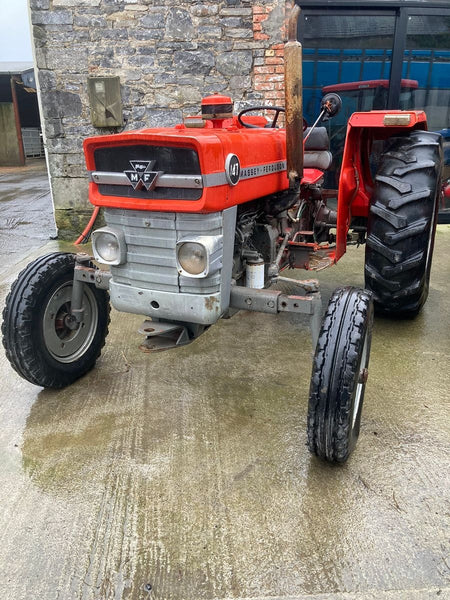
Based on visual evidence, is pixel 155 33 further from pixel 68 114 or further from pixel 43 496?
pixel 43 496

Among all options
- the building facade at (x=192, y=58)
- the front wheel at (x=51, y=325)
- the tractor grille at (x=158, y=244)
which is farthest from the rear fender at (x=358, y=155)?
the building facade at (x=192, y=58)

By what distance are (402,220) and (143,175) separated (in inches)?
62.5

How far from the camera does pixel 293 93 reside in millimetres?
2049

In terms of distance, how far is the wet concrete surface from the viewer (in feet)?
19.1

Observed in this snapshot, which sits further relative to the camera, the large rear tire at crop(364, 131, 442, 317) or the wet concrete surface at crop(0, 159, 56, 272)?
the wet concrete surface at crop(0, 159, 56, 272)

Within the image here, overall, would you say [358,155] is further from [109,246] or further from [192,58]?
[192,58]

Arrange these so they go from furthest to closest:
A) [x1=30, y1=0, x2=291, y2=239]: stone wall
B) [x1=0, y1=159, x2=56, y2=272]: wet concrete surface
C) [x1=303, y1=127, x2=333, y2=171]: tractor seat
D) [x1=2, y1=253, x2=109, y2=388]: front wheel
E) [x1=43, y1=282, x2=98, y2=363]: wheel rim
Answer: [x1=0, y1=159, x2=56, y2=272]: wet concrete surface
[x1=30, y1=0, x2=291, y2=239]: stone wall
[x1=303, y1=127, x2=333, y2=171]: tractor seat
[x1=43, y1=282, x2=98, y2=363]: wheel rim
[x1=2, y1=253, x2=109, y2=388]: front wheel

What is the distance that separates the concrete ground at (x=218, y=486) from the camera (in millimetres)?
1611

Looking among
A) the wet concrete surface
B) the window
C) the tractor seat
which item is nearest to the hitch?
the tractor seat

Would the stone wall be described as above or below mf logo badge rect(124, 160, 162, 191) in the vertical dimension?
above

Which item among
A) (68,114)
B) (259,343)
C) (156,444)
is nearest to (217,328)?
(259,343)

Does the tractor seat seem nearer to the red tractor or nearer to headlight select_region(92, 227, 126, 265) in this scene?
the red tractor

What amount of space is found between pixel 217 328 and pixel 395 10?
14.6 feet

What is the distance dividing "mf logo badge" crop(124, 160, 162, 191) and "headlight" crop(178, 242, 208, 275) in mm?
279
